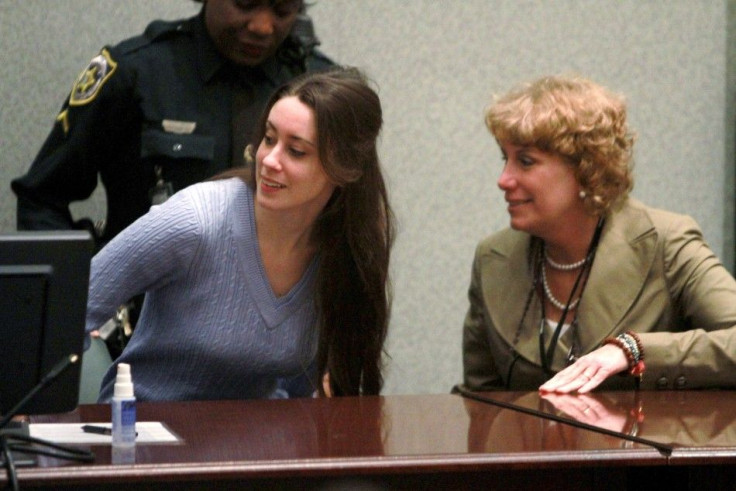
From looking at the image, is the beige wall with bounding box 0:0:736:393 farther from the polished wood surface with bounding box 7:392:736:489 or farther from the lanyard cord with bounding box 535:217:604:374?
the polished wood surface with bounding box 7:392:736:489

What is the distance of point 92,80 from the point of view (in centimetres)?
269

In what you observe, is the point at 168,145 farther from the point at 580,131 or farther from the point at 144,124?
the point at 580,131

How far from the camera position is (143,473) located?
1436 millimetres

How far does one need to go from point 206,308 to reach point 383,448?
2.39 feet

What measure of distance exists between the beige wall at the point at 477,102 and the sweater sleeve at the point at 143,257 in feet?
4.29

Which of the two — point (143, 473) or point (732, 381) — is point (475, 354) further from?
point (143, 473)

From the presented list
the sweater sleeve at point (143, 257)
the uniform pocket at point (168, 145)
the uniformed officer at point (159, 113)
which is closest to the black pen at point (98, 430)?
the sweater sleeve at point (143, 257)

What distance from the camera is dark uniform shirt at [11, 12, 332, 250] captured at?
2676 mm

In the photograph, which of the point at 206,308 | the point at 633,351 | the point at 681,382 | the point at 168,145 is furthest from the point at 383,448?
the point at 168,145

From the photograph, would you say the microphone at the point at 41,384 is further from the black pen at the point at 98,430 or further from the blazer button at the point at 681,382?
the blazer button at the point at 681,382

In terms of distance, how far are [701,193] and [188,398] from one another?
6.65 feet

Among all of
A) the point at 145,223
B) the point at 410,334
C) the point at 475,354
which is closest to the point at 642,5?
the point at 410,334

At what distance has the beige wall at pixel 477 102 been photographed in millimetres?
3449

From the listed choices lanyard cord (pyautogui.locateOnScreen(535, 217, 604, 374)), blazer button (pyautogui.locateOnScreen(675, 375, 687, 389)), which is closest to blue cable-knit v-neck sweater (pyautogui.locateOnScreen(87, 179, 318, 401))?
lanyard cord (pyautogui.locateOnScreen(535, 217, 604, 374))
